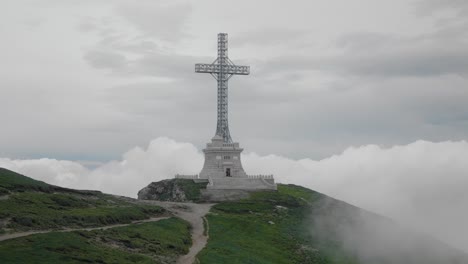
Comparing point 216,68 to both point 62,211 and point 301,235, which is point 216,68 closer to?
point 301,235

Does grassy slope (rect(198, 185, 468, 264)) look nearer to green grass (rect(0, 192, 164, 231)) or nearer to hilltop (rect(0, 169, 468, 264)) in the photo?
hilltop (rect(0, 169, 468, 264))

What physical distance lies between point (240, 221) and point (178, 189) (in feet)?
84.2

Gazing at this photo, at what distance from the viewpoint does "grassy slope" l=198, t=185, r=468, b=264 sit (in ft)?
210

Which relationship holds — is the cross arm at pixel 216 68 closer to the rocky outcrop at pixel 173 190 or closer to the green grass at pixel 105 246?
the rocky outcrop at pixel 173 190

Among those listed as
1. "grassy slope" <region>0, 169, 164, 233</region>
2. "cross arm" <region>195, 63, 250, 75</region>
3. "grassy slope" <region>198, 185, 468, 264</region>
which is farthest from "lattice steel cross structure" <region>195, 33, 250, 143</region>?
"grassy slope" <region>0, 169, 164, 233</region>

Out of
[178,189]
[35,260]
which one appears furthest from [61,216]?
[178,189]

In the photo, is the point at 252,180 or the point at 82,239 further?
the point at 252,180

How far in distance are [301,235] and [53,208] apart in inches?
1344

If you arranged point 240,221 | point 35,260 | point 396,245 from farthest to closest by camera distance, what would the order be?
point 396,245, point 240,221, point 35,260

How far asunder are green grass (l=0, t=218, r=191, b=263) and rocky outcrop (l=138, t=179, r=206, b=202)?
32.1m

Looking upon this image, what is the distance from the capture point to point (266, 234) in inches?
2884

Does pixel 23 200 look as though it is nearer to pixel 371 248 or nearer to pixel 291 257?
pixel 291 257

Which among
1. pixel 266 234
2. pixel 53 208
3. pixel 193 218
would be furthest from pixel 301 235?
pixel 53 208

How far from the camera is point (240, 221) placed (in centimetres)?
7712
